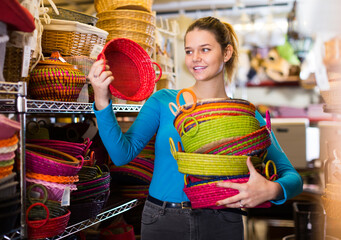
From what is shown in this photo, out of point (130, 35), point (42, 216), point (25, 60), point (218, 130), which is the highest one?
point (130, 35)

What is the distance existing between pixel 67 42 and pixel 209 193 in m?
1.11

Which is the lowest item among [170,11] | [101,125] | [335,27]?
[101,125]

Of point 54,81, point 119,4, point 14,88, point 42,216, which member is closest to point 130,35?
point 119,4

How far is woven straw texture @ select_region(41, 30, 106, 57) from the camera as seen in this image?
197 cm

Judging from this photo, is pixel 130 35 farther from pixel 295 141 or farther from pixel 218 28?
pixel 295 141

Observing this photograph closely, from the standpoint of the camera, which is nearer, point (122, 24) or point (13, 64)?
point (13, 64)

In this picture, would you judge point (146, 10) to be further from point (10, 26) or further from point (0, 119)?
point (0, 119)

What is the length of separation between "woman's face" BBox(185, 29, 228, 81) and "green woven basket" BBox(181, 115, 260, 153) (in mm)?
341

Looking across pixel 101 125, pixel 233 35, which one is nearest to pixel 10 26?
pixel 101 125

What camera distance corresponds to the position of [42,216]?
5.08 feet

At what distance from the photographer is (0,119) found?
126 cm

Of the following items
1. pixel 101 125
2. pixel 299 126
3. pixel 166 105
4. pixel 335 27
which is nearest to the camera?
pixel 335 27

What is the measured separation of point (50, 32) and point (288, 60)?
232 inches

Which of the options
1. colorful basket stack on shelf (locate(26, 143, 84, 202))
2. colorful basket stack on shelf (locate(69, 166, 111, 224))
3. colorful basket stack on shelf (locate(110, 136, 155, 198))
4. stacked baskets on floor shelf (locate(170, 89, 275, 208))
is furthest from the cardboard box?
colorful basket stack on shelf (locate(26, 143, 84, 202))
